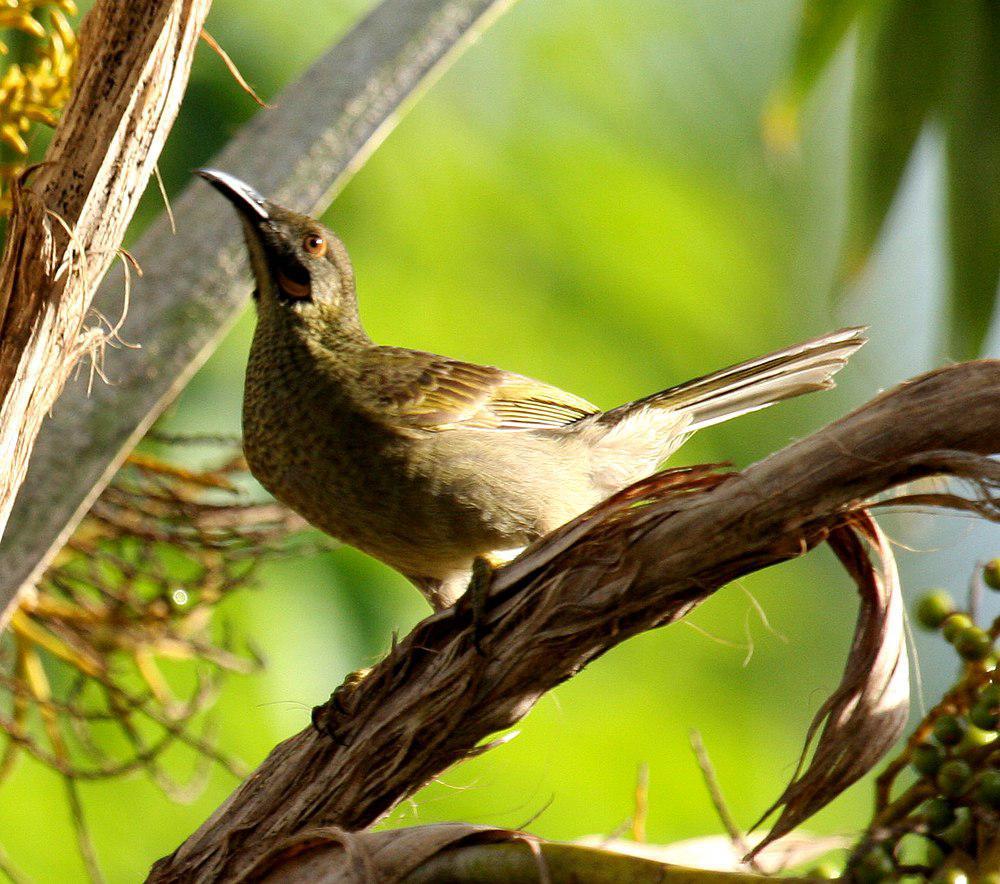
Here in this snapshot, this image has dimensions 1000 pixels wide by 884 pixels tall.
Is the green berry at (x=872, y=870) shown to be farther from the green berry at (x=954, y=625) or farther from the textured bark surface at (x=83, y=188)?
the textured bark surface at (x=83, y=188)

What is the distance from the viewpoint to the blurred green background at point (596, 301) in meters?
4.46

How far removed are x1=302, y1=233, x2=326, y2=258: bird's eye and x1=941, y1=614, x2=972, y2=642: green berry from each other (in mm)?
1328

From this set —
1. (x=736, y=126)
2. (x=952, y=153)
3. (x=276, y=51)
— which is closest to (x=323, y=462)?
(x=952, y=153)

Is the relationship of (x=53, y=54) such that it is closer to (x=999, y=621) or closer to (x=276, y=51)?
(x=999, y=621)

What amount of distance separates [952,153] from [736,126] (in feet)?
13.6

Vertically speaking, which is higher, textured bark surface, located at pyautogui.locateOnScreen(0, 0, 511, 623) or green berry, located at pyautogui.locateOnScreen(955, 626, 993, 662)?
textured bark surface, located at pyautogui.locateOnScreen(0, 0, 511, 623)

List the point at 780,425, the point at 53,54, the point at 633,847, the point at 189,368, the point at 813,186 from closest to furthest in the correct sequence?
the point at 633,847
the point at 53,54
the point at 189,368
the point at 780,425
the point at 813,186

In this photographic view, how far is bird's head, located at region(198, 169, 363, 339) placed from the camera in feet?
6.33

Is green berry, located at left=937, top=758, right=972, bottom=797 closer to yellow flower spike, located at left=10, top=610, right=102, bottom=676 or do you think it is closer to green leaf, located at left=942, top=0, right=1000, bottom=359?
green leaf, located at left=942, top=0, right=1000, bottom=359

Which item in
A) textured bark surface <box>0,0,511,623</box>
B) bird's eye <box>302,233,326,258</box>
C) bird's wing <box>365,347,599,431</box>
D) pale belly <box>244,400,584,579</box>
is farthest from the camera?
bird's eye <box>302,233,326,258</box>

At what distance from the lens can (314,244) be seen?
2.07 meters

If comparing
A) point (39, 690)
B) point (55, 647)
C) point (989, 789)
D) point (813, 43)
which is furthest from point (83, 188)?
point (813, 43)

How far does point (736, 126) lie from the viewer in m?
6.42

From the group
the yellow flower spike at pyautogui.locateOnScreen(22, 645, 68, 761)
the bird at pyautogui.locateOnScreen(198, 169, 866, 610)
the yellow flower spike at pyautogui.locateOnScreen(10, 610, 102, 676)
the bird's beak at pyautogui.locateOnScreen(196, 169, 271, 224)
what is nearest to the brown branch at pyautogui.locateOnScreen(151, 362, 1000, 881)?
the bird at pyautogui.locateOnScreen(198, 169, 866, 610)
